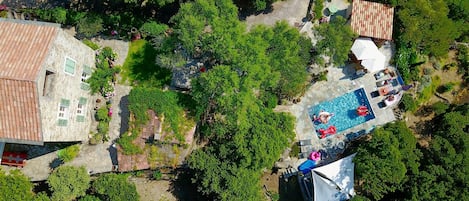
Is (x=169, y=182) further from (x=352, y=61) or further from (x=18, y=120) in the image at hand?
(x=352, y=61)

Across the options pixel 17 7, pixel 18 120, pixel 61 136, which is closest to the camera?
pixel 18 120

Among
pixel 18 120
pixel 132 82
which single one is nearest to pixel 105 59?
pixel 132 82

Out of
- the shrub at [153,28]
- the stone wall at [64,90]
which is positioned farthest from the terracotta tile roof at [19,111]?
the shrub at [153,28]

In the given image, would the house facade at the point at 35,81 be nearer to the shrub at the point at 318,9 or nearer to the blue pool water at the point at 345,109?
the blue pool water at the point at 345,109

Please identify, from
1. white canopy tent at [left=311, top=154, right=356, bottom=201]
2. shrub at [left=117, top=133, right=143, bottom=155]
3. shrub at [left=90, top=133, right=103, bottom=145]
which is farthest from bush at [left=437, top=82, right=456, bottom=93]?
shrub at [left=90, top=133, right=103, bottom=145]

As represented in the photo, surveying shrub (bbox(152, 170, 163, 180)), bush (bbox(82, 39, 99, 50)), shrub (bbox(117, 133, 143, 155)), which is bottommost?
shrub (bbox(152, 170, 163, 180))

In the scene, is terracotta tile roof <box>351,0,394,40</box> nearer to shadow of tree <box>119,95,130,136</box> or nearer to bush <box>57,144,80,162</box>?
shadow of tree <box>119,95,130,136</box>

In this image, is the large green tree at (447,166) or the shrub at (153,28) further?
the shrub at (153,28)
